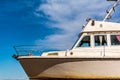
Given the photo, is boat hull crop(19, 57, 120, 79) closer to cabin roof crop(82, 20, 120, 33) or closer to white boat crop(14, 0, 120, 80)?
white boat crop(14, 0, 120, 80)

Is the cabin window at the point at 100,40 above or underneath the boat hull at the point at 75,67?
above

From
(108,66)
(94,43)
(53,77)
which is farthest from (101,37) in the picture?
(53,77)

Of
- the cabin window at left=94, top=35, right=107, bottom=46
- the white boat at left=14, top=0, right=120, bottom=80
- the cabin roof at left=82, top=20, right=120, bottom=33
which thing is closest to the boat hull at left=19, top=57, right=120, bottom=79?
the white boat at left=14, top=0, right=120, bottom=80

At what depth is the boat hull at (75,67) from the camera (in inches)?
645

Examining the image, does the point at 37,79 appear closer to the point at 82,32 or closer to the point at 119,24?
the point at 82,32

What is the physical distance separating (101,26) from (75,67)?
280 cm

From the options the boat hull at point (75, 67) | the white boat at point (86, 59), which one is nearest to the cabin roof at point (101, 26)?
the white boat at point (86, 59)

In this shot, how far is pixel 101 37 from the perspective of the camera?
17531mm

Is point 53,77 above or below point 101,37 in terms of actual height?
below

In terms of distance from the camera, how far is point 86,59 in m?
16.4

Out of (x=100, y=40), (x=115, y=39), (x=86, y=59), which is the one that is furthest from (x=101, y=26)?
(x=86, y=59)

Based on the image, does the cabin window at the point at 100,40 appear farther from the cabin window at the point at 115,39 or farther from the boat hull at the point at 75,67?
the boat hull at the point at 75,67

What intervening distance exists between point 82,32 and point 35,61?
10.0ft

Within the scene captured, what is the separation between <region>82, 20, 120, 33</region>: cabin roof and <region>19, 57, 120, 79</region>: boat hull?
2.00m
